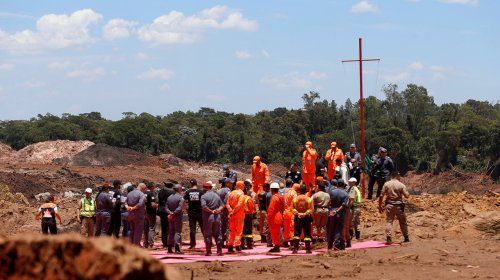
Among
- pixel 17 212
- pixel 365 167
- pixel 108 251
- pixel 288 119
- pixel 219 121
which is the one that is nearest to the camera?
pixel 108 251

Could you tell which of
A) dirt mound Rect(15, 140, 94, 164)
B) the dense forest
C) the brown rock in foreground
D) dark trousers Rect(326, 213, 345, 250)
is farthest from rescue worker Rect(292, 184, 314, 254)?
A: dirt mound Rect(15, 140, 94, 164)

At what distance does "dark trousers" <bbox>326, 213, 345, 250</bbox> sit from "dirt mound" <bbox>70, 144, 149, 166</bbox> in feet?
142

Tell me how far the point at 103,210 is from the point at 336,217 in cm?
560

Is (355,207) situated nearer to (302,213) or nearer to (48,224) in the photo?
(302,213)

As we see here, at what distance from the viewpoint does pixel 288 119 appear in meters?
81.0

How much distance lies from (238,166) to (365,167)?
118 feet

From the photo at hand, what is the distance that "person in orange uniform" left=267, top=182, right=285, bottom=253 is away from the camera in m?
21.1

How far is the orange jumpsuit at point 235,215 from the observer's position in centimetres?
2105

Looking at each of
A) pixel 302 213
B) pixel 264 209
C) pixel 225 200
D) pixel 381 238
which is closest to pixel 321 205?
pixel 302 213

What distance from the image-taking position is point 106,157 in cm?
6412

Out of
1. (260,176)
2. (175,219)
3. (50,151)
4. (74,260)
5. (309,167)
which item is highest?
(50,151)

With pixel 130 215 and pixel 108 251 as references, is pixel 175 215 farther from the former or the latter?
pixel 108 251

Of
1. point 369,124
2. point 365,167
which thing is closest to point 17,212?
point 365,167

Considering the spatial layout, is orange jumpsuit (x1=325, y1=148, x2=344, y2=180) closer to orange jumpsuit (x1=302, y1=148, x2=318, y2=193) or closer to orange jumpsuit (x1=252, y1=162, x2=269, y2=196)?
orange jumpsuit (x1=302, y1=148, x2=318, y2=193)
